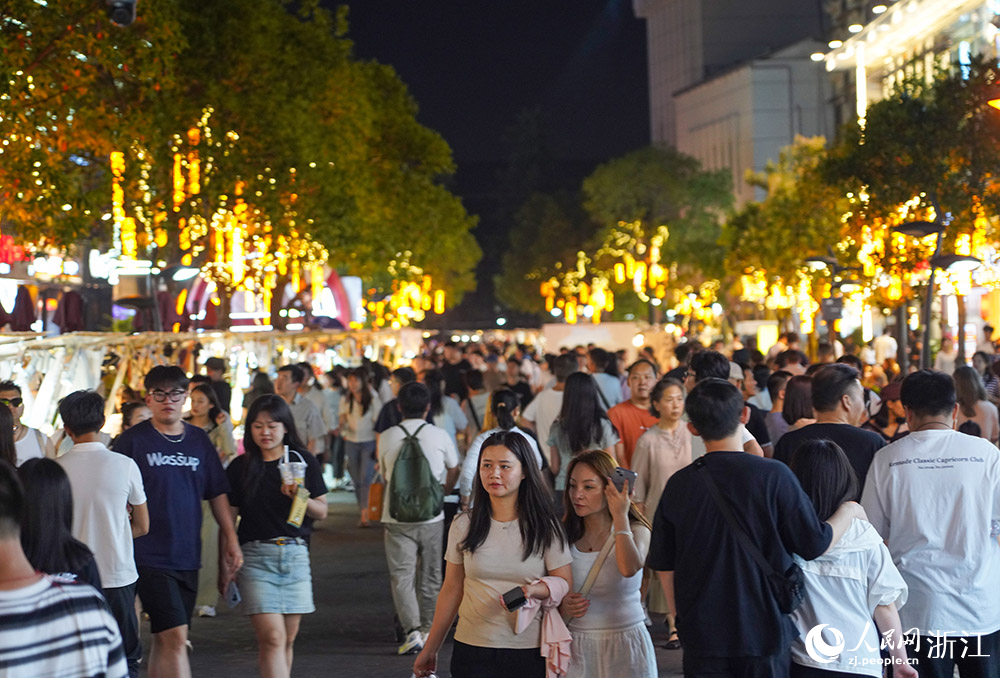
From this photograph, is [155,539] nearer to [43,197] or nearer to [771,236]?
[43,197]

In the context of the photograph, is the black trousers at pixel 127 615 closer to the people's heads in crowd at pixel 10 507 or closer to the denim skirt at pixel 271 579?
the denim skirt at pixel 271 579

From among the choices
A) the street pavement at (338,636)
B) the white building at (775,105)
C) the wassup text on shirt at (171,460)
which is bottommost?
the street pavement at (338,636)

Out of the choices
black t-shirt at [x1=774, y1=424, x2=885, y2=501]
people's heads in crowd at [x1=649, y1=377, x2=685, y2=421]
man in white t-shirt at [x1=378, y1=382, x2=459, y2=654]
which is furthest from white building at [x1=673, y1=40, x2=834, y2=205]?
black t-shirt at [x1=774, y1=424, x2=885, y2=501]

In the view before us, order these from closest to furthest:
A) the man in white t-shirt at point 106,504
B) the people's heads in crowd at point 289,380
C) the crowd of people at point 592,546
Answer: the crowd of people at point 592,546 < the man in white t-shirt at point 106,504 < the people's heads in crowd at point 289,380

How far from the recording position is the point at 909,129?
842 inches

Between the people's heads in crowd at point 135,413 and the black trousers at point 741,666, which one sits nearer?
the black trousers at point 741,666

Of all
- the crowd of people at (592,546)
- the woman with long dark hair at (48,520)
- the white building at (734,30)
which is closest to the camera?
the woman with long dark hair at (48,520)

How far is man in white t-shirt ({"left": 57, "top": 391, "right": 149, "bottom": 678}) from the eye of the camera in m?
6.33

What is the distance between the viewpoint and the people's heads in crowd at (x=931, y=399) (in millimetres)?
5590

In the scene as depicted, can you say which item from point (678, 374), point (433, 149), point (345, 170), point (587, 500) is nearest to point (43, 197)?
point (678, 374)

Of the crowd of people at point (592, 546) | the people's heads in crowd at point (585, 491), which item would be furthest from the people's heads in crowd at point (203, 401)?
the people's heads in crowd at point (585, 491)

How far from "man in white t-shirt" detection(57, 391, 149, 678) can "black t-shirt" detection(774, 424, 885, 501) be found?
10.0ft

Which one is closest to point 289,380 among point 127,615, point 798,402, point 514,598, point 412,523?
point 412,523

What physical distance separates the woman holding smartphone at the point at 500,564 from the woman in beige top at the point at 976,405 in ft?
19.1
